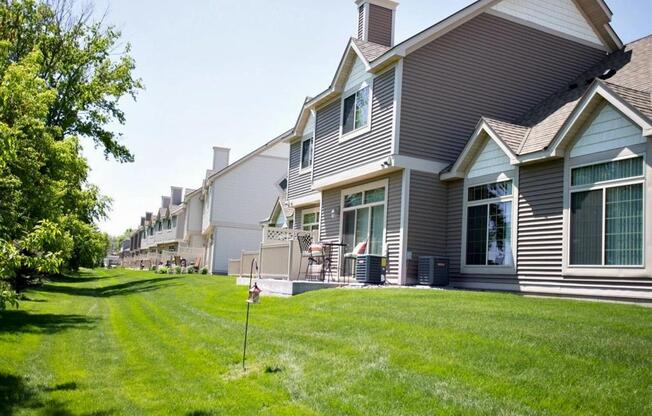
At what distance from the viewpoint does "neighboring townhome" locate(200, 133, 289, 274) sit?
132 feet

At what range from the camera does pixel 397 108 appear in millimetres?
15898

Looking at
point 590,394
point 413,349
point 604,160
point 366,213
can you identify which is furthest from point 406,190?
point 590,394

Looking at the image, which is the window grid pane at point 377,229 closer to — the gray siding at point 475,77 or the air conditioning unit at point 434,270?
the air conditioning unit at point 434,270

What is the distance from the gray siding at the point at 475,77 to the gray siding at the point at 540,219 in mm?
3276

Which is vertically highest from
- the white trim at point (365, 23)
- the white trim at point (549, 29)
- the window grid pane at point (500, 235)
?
the white trim at point (365, 23)

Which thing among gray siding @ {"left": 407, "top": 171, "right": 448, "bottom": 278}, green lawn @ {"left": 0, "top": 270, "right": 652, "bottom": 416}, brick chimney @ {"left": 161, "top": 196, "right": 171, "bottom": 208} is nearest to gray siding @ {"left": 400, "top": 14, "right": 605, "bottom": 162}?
gray siding @ {"left": 407, "top": 171, "right": 448, "bottom": 278}

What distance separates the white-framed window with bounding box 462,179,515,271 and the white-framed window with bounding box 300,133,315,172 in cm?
806

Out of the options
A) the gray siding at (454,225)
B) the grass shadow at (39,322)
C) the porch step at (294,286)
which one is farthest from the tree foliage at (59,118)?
the gray siding at (454,225)

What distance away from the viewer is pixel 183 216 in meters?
55.5

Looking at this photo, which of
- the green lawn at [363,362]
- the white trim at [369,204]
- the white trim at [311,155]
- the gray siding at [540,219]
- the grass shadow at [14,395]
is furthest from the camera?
the white trim at [311,155]

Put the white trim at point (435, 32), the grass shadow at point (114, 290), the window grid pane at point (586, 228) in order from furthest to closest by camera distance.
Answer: the grass shadow at point (114, 290) → the white trim at point (435, 32) → the window grid pane at point (586, 228)

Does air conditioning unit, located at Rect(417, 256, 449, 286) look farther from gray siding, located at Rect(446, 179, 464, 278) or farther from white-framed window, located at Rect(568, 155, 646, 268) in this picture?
white-framed window, located at Rect(568, 155, 646, 268)

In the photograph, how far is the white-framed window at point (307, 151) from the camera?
22.3 meters

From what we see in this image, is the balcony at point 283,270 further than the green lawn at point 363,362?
Yes
